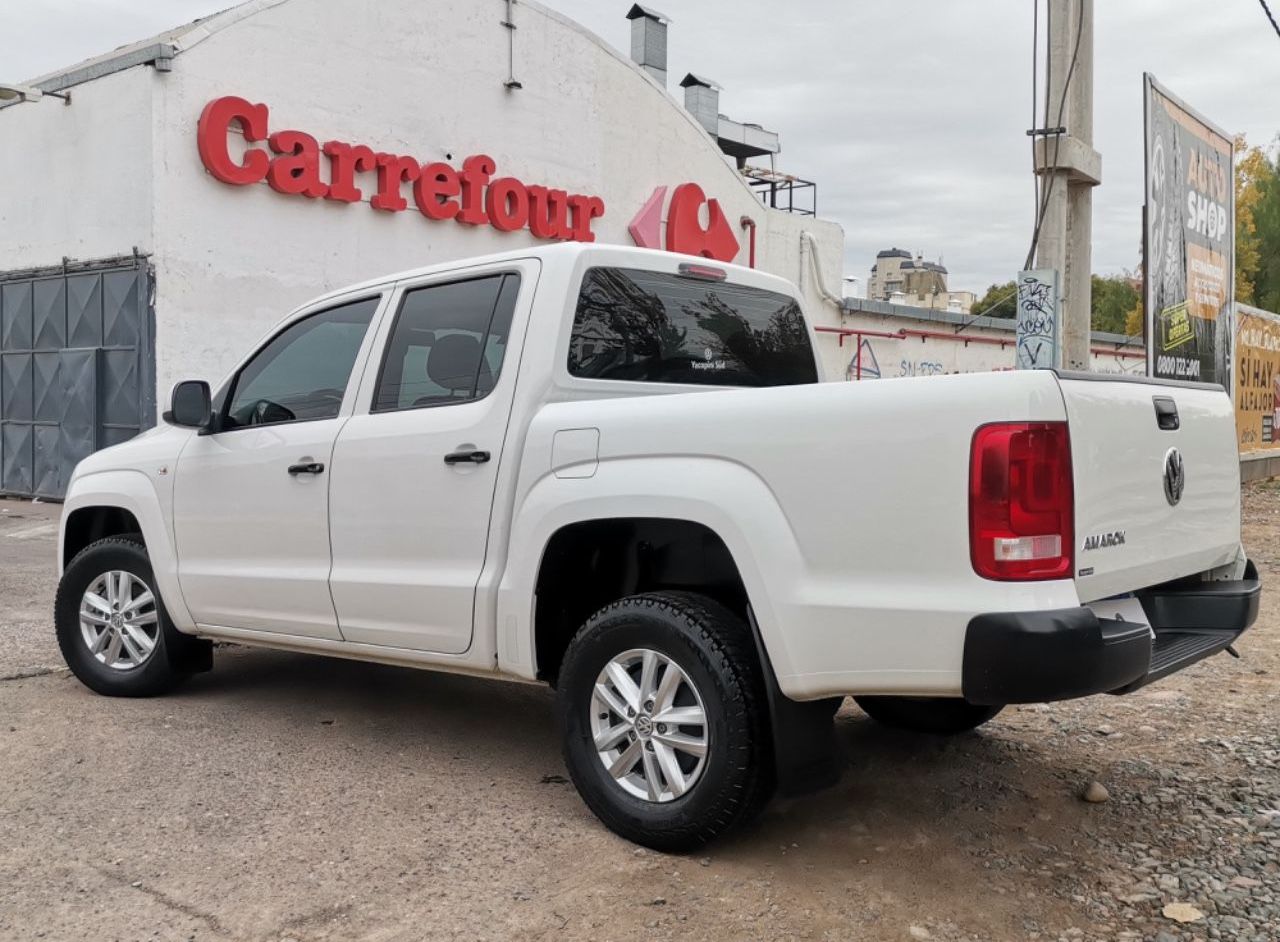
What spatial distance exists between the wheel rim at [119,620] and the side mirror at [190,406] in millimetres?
866

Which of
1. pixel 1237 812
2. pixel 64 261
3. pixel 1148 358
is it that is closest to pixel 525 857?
pixel 1237 812

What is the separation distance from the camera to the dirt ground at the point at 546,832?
338cm

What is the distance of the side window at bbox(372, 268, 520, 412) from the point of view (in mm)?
4520

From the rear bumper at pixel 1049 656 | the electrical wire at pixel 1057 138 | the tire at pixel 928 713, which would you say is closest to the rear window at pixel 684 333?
the tire at pixel 928 713

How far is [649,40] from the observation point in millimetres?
26078

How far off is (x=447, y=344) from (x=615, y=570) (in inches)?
42.6

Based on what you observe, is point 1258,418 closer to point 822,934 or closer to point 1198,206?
point 1198,206

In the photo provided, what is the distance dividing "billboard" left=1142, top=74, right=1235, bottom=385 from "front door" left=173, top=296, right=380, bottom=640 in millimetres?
10386

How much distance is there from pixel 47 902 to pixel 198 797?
869 mm

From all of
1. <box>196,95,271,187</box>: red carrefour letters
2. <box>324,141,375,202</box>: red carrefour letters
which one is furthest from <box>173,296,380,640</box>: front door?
<box>324,141,375,202</box>: red carrefour letters

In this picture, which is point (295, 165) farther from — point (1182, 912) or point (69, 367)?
point (1182, 912)

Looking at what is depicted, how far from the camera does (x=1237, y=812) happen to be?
4152 mm

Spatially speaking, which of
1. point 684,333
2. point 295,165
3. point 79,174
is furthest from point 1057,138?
point 79,174

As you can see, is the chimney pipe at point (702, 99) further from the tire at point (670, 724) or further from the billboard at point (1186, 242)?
the tire at point (670, 724)
